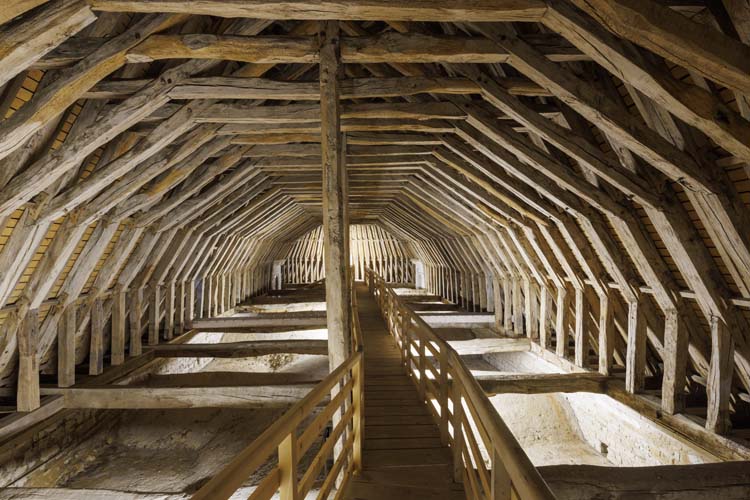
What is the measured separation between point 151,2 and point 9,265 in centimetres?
311

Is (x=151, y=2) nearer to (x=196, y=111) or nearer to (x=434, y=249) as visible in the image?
(x=196, y=111)

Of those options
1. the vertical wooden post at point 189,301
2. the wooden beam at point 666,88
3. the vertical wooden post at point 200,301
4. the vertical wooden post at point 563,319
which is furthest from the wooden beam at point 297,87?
the vertical wooden post at point 200,301

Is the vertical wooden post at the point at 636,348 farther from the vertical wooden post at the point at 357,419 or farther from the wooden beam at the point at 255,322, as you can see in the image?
the wooden beam at the point at 255,322

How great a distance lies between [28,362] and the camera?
5508 mm

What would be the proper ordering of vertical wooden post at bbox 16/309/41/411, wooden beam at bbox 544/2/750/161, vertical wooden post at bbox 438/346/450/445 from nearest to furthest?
wooden beam at bbox 544/2/750/161
vertical wooden post at bbox 438/346/450/445
vertical wooden post at bbox 16/309/41/411

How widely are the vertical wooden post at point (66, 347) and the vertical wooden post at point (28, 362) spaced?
0.69m

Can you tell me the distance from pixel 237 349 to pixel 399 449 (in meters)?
5.42

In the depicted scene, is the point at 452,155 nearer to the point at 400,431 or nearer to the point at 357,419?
the point at 400,431

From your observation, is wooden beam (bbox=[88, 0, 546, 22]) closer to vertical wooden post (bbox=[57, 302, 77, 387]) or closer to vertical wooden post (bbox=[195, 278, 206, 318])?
vertical wooden post (bbox=[57, 302, 77, 387])

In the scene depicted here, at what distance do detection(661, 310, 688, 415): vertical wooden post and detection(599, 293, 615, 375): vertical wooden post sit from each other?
1.27 m

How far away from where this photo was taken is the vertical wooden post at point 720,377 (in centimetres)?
448

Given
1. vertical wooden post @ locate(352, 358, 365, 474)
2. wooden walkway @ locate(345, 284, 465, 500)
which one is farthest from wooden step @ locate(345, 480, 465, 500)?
vertical wooden post @ locate(352, 358, 365, 474)

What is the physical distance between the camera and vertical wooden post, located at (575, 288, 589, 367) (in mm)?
7195

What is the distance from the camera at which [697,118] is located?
2.87 metres
